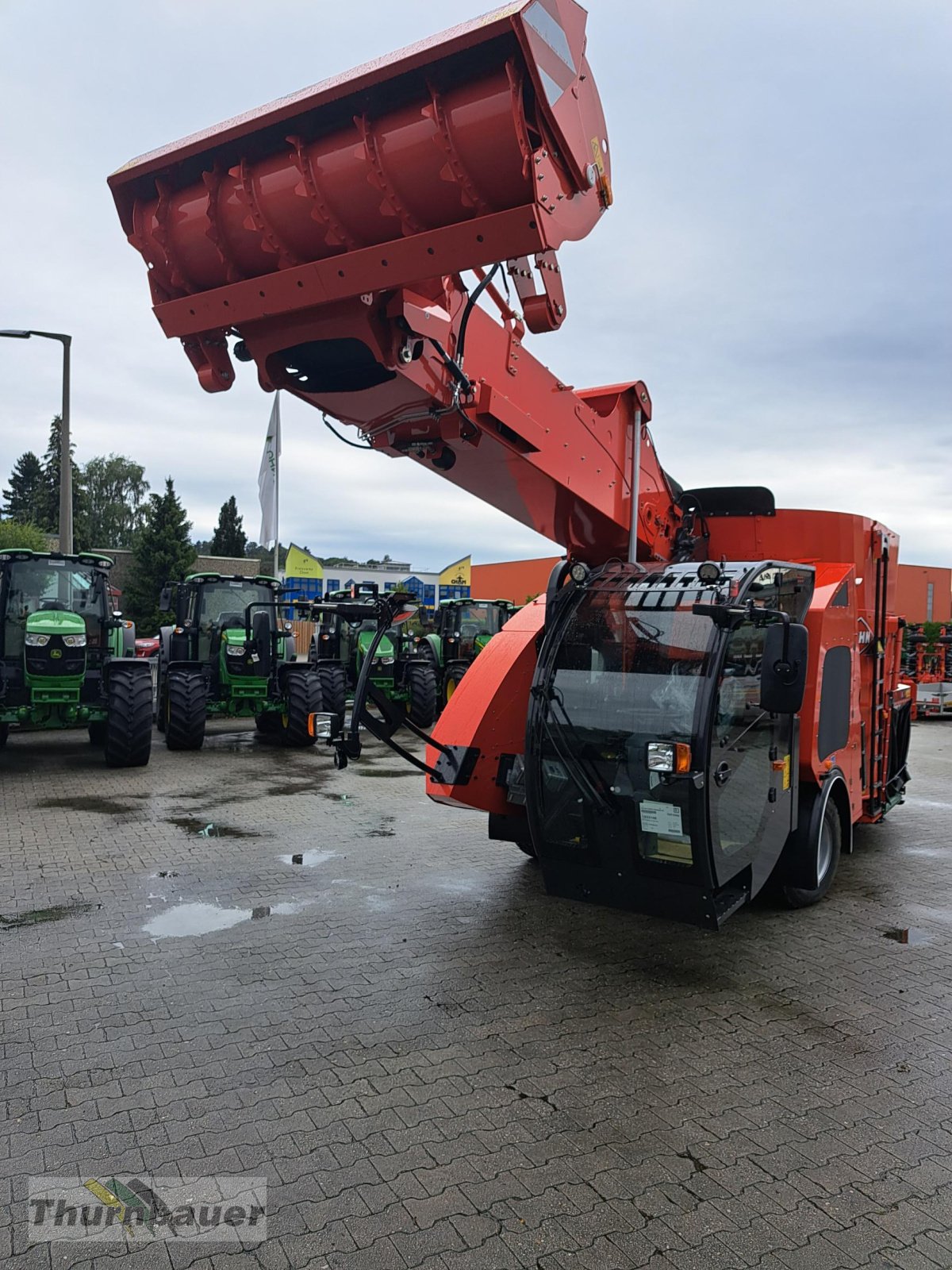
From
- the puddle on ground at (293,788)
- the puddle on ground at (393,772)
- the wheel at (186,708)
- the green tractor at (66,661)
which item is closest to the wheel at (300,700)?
the wheel at (186,708)

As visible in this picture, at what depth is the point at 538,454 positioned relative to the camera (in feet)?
15.4

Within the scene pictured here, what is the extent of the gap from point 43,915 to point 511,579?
4021 cm

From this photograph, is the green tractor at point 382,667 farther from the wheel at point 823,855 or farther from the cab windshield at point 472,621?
the wheel at point 823,855

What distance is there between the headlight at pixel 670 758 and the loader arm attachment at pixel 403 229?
162cm

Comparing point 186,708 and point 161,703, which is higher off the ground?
point 186,708

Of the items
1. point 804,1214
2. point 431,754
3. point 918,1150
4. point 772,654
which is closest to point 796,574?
point 772,654

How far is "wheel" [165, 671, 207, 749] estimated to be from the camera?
38.5 ft

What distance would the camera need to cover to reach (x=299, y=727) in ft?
40.5

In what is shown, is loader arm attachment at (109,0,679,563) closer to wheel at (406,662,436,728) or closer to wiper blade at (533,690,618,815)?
wiper blade at (533,690,618,815)

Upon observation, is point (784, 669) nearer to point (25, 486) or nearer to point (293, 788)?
point (293, 788)

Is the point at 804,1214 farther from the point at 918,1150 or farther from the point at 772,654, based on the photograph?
the point at 772,654

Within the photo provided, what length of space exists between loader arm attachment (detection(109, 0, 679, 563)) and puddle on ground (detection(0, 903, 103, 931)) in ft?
11.2

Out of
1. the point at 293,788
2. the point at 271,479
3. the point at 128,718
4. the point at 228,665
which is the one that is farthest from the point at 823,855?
the point at 271,479

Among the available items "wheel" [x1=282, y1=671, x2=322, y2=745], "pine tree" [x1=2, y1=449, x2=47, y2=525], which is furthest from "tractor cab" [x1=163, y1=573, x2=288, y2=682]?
"pine tree" [x1=2, y1=449, x2=47, y2=525]
